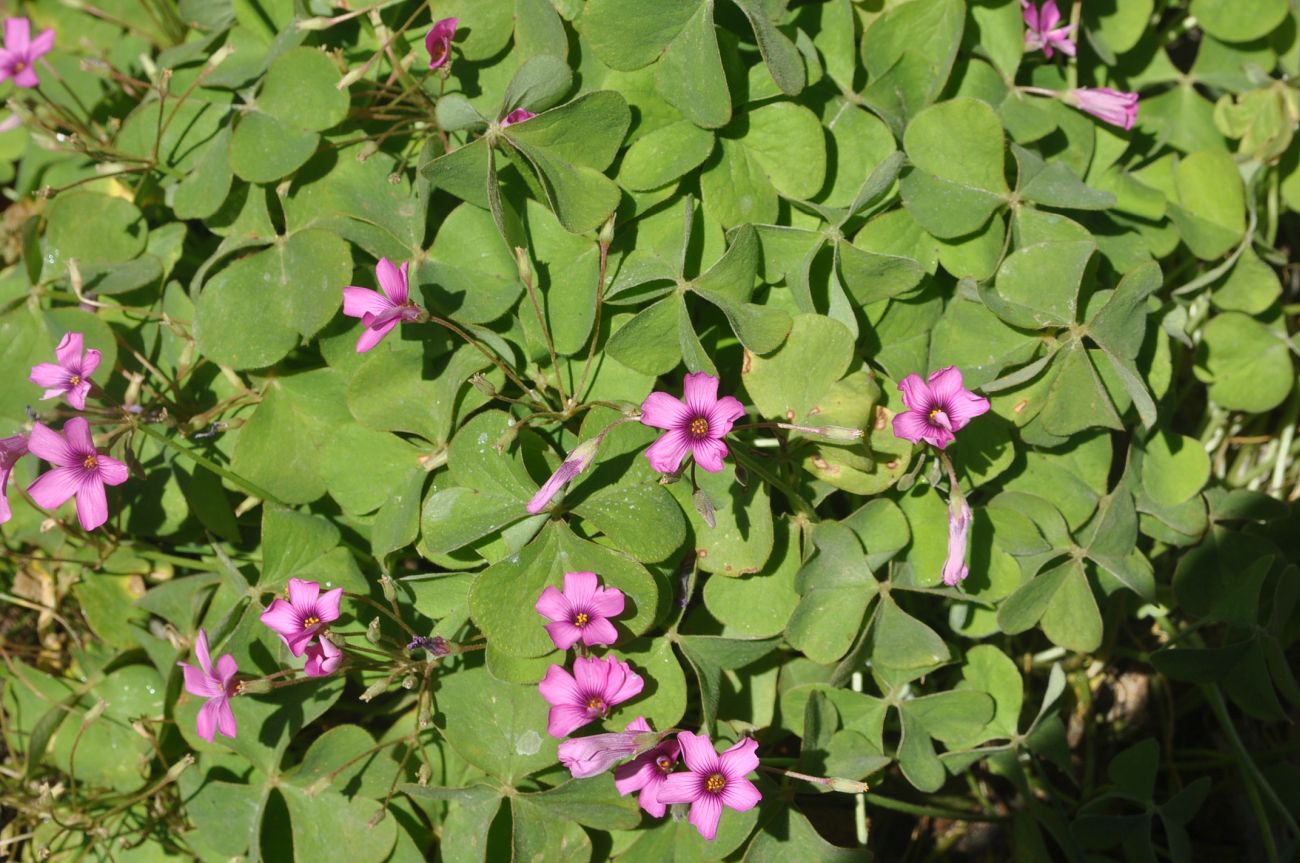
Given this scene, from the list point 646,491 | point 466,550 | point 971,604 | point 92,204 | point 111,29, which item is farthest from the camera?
point 111,29

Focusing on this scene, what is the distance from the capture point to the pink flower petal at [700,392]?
1.64 meters

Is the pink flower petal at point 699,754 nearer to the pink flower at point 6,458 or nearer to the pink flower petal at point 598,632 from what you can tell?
the pink flower petal at point 598,632

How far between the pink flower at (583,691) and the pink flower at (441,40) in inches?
47.4

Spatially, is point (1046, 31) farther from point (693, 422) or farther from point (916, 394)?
point (693, 422)

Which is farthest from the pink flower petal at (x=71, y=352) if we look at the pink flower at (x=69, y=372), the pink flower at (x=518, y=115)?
the pink flower at (x=518, y=115)

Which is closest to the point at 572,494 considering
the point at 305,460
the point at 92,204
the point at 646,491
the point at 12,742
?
the point at 646,491

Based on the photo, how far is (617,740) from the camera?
65.4 inches

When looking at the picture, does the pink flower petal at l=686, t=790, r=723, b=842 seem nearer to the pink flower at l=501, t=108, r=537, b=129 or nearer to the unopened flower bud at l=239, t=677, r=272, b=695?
the unopened flower bud at l=239, t=677, r=272, b=695

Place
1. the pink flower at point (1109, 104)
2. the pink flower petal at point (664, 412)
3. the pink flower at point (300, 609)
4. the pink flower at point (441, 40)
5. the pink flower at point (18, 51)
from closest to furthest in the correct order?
the pink flower petal at point (664, 412) < the pink flower at point (300, 609) < the pink flower at point (441, 40) < the pink flower at point (1109, 104) < the pink flower at point (18, 51)

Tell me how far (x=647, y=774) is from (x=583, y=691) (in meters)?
0.18

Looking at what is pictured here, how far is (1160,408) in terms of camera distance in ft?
7.06

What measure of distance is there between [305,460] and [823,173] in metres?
1.24

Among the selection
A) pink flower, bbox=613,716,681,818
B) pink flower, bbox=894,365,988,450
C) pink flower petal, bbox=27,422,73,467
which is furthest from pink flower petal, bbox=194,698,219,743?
pink flower, bbox=894,365,988,450

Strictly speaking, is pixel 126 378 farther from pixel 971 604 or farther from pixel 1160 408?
pixel 1160 408
